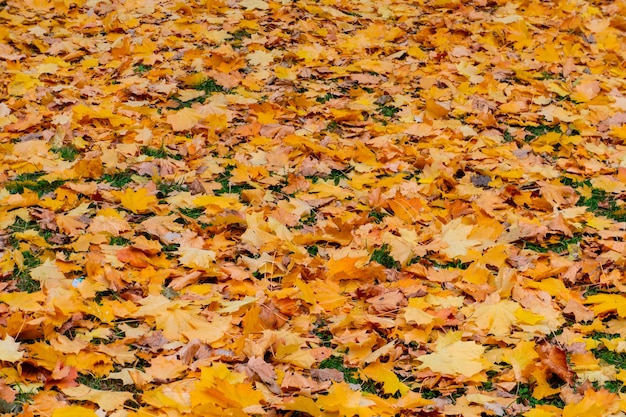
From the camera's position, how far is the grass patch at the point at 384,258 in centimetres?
349

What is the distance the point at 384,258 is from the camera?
3521mm

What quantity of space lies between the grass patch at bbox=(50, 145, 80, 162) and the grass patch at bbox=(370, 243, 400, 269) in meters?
1.82

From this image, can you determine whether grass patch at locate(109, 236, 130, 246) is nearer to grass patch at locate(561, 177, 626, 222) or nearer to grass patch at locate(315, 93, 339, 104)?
grass patch at locate(315, 93, 339, 104)

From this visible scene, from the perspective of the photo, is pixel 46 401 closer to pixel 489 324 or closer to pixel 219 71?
pixel 489 324

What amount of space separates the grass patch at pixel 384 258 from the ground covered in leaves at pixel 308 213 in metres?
0.01

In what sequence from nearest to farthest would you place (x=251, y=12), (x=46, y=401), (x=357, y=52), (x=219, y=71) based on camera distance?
(x=46, y=401) < (x=219, y=71) < (x=357, y=52) < (x=251, y=12)

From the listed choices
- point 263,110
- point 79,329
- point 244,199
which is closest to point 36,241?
point 79,329

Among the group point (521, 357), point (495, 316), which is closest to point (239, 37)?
point (495, 316)

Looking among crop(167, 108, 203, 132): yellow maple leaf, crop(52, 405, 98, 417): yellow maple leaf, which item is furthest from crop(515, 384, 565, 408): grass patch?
crop(167, 108, 203, 132): yellow maple leaf

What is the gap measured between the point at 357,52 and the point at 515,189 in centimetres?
227

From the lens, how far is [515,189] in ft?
13.4

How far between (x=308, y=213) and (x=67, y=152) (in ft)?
4.73

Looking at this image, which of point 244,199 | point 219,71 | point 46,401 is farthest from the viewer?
point 219,71

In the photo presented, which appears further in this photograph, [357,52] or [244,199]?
[357,52]
